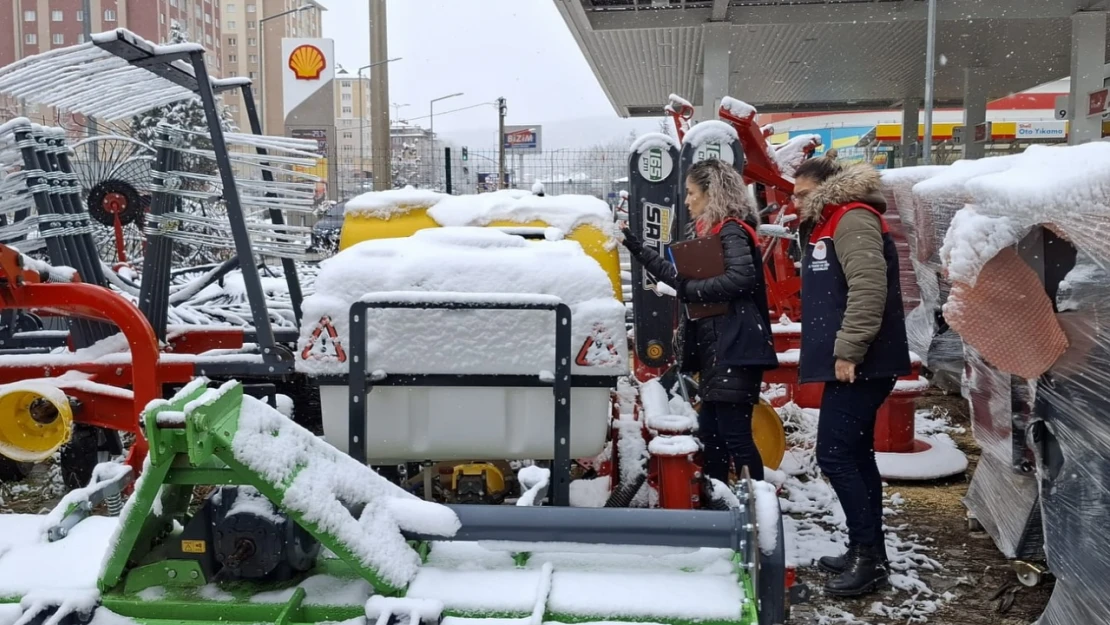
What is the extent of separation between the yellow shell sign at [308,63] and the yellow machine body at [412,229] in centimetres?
1107

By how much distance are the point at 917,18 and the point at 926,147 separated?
500cm

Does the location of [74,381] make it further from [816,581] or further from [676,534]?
[816,581]

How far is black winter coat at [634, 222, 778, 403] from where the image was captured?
12.4 feet

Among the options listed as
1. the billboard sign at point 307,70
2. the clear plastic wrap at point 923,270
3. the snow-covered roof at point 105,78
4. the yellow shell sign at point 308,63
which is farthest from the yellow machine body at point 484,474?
the yellow shell sign at point 308,63

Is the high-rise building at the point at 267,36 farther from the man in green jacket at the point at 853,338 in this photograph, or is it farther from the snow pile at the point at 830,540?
the man in green jacket at the point at 853,338

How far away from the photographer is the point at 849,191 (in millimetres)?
3670

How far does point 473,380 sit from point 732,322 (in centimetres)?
133

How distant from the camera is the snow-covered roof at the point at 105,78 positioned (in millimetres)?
3844

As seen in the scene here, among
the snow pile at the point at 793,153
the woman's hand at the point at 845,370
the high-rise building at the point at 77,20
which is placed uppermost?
the high-rise building at the point at 77,20

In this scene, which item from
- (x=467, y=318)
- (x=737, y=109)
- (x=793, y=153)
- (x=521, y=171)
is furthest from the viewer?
(x=521, y=171)

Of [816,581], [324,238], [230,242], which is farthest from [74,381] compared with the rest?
[324,238]

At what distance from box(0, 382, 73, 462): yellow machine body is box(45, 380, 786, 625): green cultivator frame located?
180 centimetres

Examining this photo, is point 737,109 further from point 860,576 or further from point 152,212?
point 152,212

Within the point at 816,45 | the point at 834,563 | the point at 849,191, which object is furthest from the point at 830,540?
the point at 816,45
